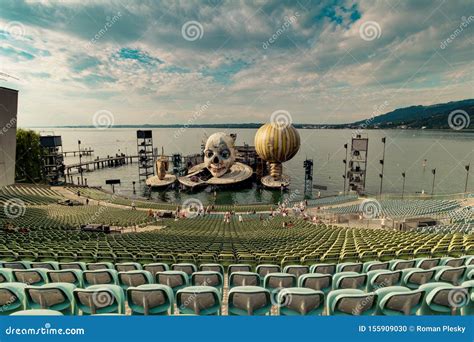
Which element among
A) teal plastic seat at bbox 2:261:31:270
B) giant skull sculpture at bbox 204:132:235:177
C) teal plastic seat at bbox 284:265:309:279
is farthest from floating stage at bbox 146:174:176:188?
teal plastic seat at bbox 284:265:309:279

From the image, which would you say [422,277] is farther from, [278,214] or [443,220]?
[278,214]

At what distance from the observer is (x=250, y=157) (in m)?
75.4

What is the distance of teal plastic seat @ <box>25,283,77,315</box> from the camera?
3418 mm

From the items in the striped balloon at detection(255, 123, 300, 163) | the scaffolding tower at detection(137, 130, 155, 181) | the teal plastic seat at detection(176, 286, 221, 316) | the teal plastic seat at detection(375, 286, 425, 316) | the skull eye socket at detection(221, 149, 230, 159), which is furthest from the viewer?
the scaffolding tower at detection(137, 130, 155, 181)

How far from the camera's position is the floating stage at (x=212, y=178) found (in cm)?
5281

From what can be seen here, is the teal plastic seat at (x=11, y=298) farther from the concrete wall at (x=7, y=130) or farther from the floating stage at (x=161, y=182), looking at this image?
the floating stage at (x=161, y=182)

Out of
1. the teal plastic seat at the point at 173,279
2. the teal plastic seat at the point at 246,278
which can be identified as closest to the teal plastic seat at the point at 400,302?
the teal plastic seat at the point at 246,278

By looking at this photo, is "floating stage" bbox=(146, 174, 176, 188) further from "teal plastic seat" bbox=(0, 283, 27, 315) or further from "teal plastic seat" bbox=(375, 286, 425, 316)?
"teal plastic seat" bbox=(375, 286, 425, 316)

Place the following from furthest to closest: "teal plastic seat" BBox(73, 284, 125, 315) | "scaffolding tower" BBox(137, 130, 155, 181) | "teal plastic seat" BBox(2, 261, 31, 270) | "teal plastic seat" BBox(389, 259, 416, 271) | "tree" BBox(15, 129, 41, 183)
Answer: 1. "scaffolding tower" BBox(137, 130, 155, 181)
2. "tree" BBox(15, 129, 41, 183)
3. "teal plastic seat" BBox(2, 261, 31, 270)
4. "teal plastic seat" BBox(389, 259, 416, 271)
5. "teal plastic seat" BBox(73, 284, 125, 315)

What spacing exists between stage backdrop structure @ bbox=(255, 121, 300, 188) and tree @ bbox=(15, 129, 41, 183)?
46.1 metres

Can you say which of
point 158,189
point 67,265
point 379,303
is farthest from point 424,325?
point 158,189

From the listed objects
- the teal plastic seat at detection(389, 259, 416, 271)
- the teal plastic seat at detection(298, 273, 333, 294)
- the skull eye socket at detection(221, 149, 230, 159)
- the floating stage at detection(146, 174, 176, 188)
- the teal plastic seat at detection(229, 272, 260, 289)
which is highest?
the skull eye socket at detection(221, 149, 230, 159)

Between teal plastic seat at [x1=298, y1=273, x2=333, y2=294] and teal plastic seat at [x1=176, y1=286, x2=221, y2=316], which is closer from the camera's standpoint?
teal plastic seat at [x1=176, y1=286, x2=221, y2=316]

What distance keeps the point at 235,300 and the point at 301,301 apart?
87 centimetres
